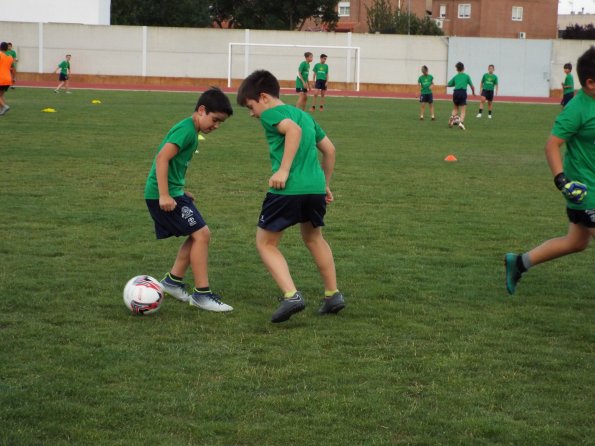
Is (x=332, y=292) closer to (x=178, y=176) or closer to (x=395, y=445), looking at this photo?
(x=178, y=176)

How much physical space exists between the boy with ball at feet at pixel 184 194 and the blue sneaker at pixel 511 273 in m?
2.14

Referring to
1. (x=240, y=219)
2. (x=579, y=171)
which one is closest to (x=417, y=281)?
(x=579, y=171)

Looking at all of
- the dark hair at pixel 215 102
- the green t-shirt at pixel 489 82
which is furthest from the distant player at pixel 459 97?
the dark hair at pixel 215 102

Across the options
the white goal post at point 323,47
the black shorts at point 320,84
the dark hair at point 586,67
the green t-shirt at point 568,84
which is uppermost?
the white goal post at point 323,47

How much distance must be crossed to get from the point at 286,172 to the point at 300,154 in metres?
0.21

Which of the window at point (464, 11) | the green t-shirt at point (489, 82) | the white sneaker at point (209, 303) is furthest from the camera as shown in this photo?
the window at point (464, 11)

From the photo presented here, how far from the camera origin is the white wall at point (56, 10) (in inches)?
2224

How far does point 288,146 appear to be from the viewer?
232 inches

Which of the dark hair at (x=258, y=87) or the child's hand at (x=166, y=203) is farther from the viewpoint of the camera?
the child's hand at (x=166, y=203)

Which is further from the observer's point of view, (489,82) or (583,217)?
(489,82)

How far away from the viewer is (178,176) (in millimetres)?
6527

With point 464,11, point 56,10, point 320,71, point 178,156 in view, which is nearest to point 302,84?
point 320,71

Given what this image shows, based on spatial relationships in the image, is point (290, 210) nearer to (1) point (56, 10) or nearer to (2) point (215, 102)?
(2) point (215, 102)

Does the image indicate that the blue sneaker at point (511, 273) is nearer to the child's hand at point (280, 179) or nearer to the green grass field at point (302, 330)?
the green grass field at point (302, 330)
